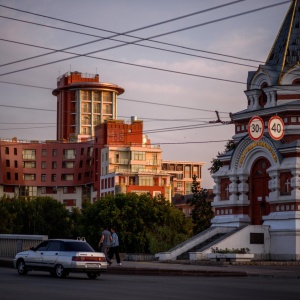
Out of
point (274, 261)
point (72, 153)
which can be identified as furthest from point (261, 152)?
point (72, 153)

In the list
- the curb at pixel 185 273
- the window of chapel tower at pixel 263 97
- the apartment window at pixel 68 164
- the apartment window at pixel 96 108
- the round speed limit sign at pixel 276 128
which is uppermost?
the apartment window at pixel 96 108

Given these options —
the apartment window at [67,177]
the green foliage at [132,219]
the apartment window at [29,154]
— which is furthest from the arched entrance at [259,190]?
the apartment window at [29,154]

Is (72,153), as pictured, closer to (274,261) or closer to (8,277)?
(274,261)

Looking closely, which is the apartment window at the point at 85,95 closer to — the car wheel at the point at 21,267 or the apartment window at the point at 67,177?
the apartment window at the point at 67,177

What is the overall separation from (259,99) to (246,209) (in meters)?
7.13

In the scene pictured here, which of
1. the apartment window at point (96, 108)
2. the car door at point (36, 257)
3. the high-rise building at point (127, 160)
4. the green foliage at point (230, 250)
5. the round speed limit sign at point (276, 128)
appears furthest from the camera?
the apartment window at point (96, 108)

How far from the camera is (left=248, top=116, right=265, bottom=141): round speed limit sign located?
51875 millimetres

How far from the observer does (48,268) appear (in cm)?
3434

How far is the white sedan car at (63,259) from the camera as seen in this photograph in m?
33.2

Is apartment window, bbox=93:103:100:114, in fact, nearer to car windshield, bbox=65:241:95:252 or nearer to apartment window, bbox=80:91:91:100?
apartment window, bbox=80:91:91:100

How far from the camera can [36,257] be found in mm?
35156

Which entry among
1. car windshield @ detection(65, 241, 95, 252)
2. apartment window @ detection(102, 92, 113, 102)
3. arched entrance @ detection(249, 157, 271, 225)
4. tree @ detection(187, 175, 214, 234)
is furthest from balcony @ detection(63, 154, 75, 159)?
car windshield @ detection(65, 241, 95, 252)

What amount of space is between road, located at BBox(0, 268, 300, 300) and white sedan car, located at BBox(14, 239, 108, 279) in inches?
26.3

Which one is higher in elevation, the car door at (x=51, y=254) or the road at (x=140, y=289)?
the car door at (x=51, y=254)
